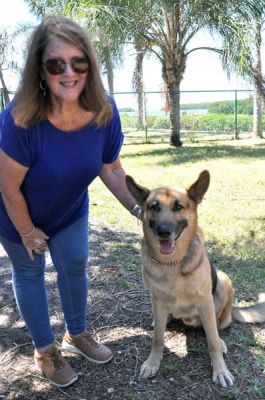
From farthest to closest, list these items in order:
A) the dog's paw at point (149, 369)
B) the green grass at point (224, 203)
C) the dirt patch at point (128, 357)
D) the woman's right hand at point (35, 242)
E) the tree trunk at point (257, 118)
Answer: the tree trunk at point (257, 118) < the green grass at point (224, 203) < the dog's paw at point (149, 369) < the dirt patch at point (128, 357) < the woman's right hand at point (35, 242)

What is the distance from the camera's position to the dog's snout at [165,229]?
2.75 meters

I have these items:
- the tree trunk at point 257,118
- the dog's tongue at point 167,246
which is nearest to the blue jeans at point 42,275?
the dog's tongue at point 167,246

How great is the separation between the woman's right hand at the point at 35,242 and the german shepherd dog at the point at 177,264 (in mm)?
652

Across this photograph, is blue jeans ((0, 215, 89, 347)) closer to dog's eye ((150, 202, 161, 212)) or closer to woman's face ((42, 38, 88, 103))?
dog's eye ((150, 202, 161, 212))

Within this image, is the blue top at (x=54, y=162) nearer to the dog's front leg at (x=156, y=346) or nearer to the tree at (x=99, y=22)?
the dog's front leg at (x=156, y=346)

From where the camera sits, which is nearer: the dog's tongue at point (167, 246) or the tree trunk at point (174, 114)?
the dog's tongue at point (167, 246)

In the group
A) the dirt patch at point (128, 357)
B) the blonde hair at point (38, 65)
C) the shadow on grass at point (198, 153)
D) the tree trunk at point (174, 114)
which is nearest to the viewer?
the blonde hair at point (38, 65)

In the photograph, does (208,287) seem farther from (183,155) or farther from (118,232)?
(183,155)

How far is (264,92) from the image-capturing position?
1451cm

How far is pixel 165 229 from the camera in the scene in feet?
9.02

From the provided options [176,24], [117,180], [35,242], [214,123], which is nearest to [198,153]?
[176,24]

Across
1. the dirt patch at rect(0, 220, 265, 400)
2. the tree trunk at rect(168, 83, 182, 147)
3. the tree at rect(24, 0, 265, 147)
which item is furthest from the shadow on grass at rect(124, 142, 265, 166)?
the dirt patch at rect(0, 220, 265, 400)

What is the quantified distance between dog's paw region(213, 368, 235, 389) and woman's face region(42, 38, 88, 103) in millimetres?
1878

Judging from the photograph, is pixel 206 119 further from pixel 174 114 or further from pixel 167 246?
pixel 167 246
